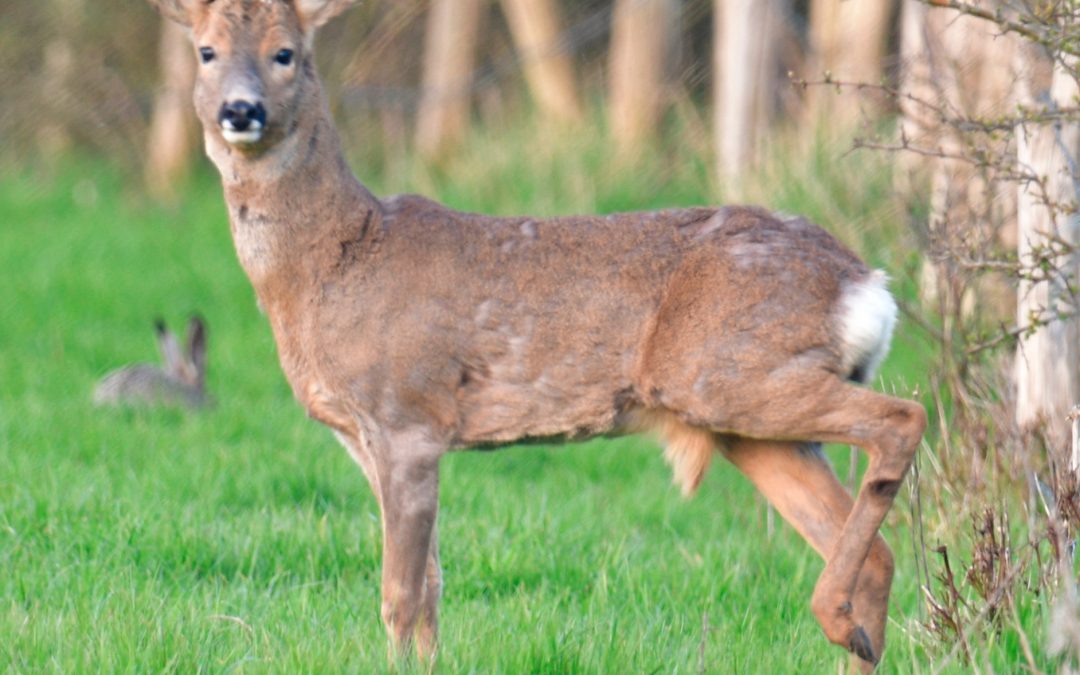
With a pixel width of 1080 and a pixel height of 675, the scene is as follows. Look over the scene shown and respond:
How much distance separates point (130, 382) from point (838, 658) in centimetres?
493

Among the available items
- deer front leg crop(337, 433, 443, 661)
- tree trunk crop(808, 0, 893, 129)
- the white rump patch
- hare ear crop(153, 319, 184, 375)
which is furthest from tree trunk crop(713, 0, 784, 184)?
deer front leg crop(337, 433, 443, 661)

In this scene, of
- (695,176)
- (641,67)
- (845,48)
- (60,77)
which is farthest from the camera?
(60,77)

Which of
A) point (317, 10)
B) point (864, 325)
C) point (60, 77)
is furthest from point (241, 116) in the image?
point (60, 77)

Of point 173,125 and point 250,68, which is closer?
point 250,68

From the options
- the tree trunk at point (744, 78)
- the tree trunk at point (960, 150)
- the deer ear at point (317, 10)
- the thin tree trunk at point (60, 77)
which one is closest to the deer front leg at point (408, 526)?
the deer ear at point (317, 10)

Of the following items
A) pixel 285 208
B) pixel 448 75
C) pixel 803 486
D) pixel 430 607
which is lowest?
pixel 430 607

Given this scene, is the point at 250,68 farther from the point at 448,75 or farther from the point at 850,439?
the point at 448,75

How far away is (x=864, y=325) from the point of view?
4.66 m

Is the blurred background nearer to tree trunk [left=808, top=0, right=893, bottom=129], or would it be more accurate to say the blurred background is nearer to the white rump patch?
tree trunk [left=808, top=0, right=893, bottom=129]

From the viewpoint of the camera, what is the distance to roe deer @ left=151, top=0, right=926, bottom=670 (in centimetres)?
467

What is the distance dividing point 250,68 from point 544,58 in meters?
9.77

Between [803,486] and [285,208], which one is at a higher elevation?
[285,208]

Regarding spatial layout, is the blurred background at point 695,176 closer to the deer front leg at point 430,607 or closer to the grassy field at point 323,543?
the grassy field at point 323,543

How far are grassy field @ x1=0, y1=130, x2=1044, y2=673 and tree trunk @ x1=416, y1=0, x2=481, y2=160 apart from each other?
510 centimetres
